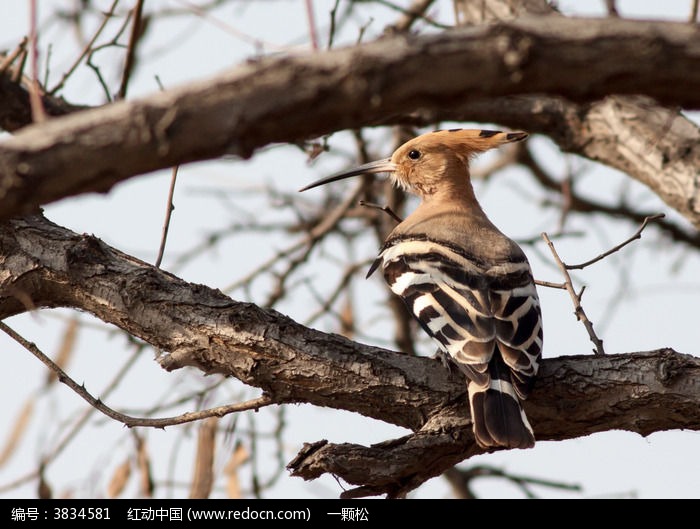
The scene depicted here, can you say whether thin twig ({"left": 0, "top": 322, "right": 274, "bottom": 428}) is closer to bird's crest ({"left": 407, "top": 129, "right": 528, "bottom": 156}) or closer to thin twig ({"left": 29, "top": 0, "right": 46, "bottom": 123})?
thin twig ({"left": 29, "top": 0, "right": 46, "bottom": 123})

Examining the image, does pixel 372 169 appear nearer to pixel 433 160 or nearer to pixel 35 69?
pixel 433 160

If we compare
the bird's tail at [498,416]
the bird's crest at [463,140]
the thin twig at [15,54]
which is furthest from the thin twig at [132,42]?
the bird's crest at [463,140]

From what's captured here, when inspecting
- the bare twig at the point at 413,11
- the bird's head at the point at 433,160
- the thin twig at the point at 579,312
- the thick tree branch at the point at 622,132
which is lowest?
the thin twig at the point at 579,312

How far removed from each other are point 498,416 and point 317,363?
1.64 feet

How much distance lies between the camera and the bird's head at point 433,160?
450cm

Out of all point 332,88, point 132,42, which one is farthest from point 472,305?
point 332,88

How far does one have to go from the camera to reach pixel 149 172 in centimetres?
134

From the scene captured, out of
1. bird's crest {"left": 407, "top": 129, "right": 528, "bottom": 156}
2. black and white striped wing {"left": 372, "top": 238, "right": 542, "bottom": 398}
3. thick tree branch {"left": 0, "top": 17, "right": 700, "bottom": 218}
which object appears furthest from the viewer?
bird's crest {"left": 407, "top": 129, "right": 528, "bottom": 156}

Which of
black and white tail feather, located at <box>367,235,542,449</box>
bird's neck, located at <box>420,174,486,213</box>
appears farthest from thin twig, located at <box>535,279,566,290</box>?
bird's neck, located at <box>420,174,486,213</box>

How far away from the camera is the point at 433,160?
452 cm

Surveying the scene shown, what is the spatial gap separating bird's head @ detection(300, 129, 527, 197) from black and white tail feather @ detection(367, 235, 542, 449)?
894mm

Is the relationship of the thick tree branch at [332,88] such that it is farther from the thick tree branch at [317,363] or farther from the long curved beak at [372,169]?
the long curved beak at [372,169]

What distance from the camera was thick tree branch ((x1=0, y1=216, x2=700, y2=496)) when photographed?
8.37ft
